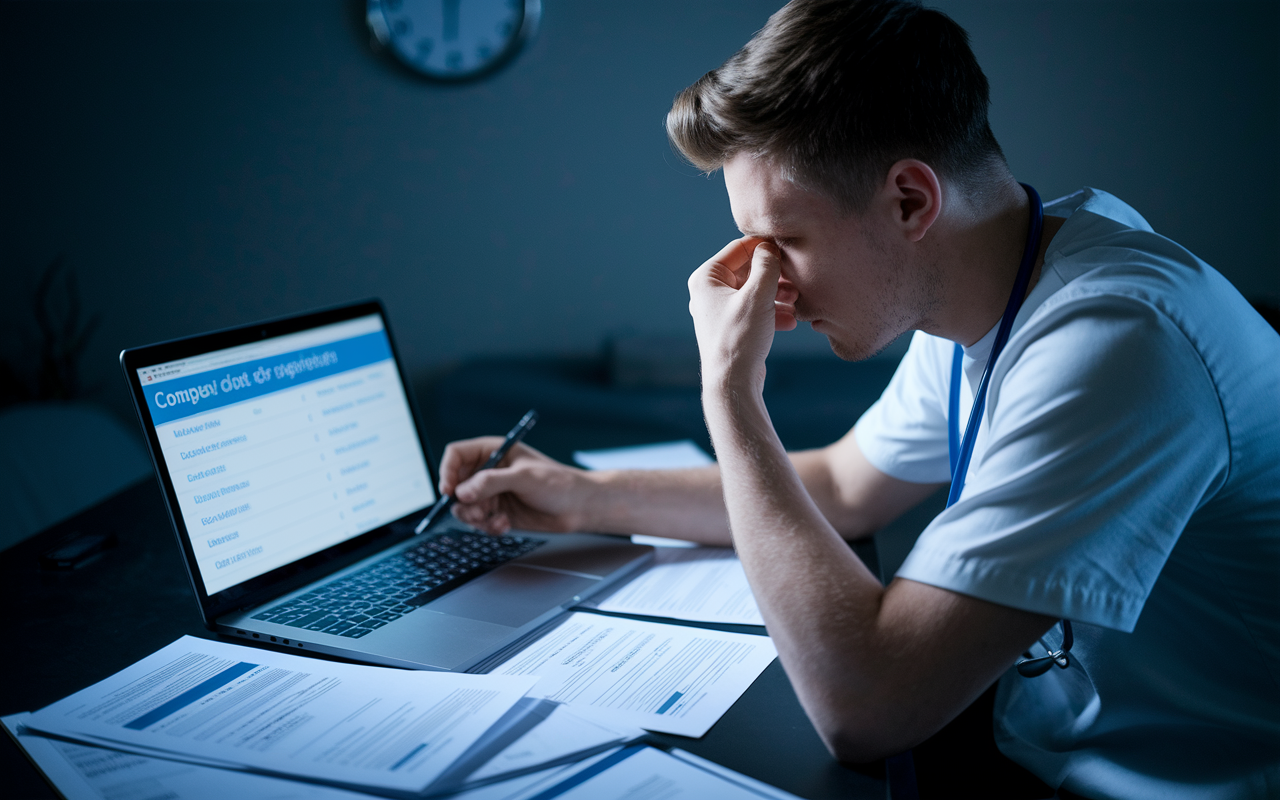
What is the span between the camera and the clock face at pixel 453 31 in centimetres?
281

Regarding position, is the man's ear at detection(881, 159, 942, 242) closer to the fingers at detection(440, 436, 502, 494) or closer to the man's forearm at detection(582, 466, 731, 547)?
the man's forearm at detection(582, 466, 731, 547)

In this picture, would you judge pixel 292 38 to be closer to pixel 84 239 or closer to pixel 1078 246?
pixel 84 239

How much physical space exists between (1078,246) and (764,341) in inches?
13.7

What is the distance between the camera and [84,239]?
313 cm

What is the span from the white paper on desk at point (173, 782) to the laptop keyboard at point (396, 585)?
0.24 metres

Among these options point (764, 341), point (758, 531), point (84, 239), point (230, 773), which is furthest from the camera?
point (84, 239)

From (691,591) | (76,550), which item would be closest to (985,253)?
(691,591)

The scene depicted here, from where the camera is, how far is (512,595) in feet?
3.42

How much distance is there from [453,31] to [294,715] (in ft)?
8.45

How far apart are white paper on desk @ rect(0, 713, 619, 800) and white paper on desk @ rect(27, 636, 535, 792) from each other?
1cm

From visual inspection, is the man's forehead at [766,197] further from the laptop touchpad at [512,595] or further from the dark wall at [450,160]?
the dark wall at [450,160]

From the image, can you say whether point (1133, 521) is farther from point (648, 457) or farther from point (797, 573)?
point (648, 457)

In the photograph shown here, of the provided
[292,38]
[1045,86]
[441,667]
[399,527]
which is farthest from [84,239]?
[1045,86]

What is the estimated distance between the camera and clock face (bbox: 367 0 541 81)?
9.23 feet
